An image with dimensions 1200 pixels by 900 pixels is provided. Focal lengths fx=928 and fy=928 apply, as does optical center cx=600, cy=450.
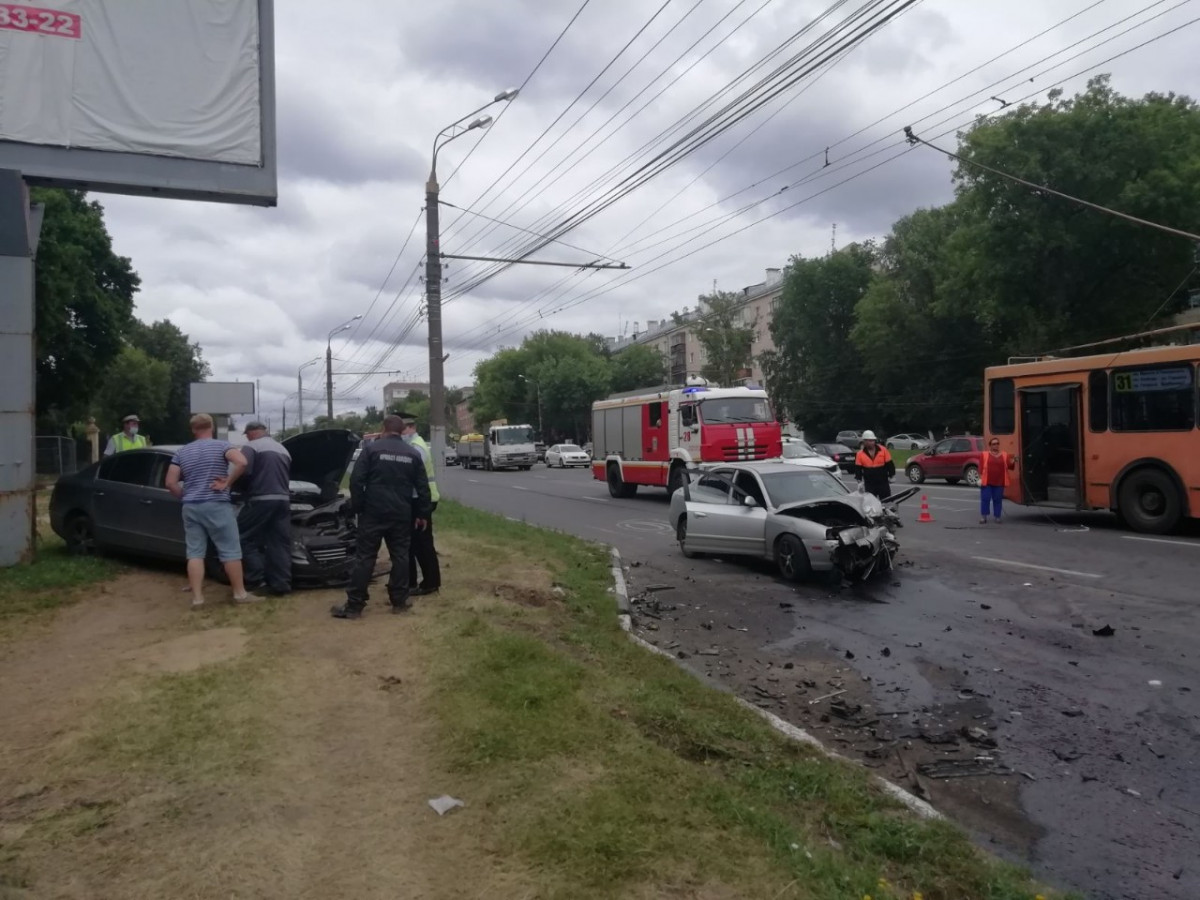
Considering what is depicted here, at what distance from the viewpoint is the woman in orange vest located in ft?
52.3

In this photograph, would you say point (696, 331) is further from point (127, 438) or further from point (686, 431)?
point (127, 438)

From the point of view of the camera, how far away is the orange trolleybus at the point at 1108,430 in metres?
13.6

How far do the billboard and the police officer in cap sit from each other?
5613mm

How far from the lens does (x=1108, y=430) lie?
576 inches

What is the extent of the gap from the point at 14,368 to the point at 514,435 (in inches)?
1526

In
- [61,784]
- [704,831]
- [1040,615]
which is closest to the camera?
[704,831]

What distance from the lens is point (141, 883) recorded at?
3.46m

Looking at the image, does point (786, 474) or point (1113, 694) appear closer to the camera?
point (1113, 694)

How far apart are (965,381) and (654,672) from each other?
49.3 meters

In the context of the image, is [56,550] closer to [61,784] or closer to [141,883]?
[61,784]

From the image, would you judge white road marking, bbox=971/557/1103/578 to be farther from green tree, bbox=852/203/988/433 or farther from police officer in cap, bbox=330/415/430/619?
green tree, bbox=852/203/988/433

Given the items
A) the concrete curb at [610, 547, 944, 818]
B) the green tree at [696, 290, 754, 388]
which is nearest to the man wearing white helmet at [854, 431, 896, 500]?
the concrete curb at [610, 547, 944, 818]

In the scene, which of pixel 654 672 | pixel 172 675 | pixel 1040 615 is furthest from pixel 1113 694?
pixel 172 675

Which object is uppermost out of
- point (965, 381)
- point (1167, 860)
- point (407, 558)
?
point (965, 381)
